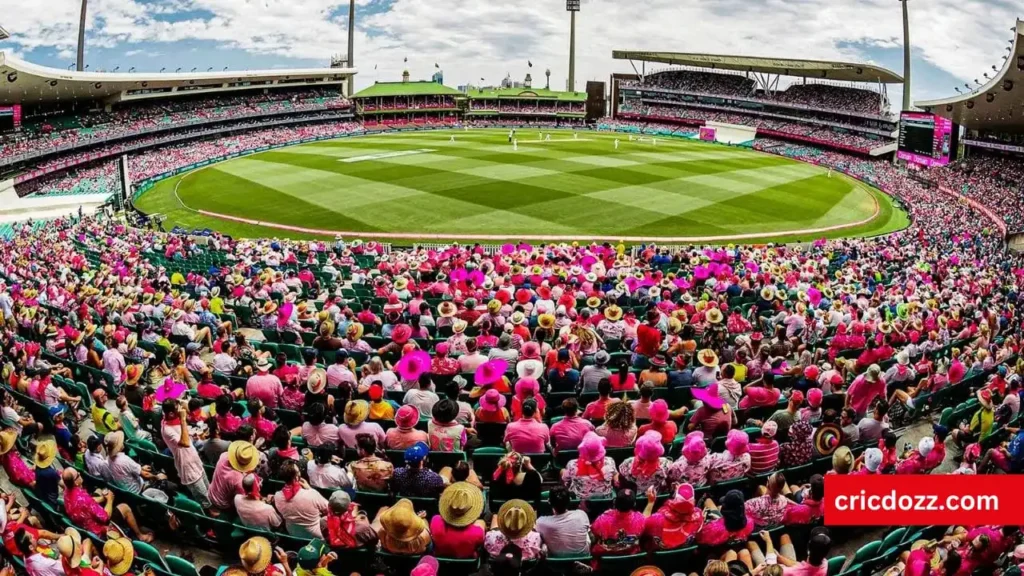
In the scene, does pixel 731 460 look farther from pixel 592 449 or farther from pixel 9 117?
pixel 9 117

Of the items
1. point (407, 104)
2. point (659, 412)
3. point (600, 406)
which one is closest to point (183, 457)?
point (600, 406)

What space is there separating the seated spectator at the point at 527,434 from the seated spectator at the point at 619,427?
0.71m

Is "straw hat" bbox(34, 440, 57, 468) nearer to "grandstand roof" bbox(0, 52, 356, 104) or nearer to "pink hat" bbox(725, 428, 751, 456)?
Answer: "pink hat" bbox(725, 428, 751, 456)

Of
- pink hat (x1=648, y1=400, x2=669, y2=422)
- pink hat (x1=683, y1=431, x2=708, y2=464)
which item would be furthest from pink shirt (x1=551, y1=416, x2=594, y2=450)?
pink hat (x1=683, y1=431, x2=708, y2=464)

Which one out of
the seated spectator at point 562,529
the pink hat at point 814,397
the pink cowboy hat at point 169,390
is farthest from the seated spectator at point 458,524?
the pink cowboy hat at point 169,390

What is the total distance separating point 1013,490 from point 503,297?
926 cm

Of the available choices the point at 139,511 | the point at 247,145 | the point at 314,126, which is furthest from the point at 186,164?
the point at 139,511

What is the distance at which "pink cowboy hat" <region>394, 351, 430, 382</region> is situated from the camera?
9906 millimetres

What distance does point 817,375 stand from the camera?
1034 cm

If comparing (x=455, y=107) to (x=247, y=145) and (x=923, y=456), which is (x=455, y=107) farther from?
(x=923, y=456)

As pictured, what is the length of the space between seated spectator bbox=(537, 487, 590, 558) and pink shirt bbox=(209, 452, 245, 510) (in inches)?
135

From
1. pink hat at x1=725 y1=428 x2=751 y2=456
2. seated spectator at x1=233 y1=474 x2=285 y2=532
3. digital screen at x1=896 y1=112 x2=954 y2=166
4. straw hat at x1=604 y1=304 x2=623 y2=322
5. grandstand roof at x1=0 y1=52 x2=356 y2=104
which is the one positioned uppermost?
grandstand roof at x1=0 y1=52 x2=356 y2=104

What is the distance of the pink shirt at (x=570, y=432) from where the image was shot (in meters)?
7.96

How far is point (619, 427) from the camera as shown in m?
7.89
